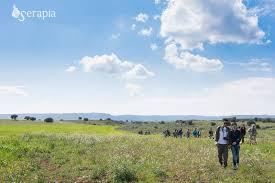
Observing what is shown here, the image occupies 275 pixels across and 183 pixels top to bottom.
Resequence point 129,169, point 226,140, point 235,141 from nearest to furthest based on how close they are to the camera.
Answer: point 129,169 → point 226,140 → point 235,141

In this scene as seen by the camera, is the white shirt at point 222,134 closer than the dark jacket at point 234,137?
Yes

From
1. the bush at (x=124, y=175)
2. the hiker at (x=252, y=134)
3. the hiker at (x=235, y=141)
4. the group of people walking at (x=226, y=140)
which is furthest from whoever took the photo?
the hiker at (x=252, y=134)

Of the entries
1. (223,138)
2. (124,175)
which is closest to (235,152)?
(223,138)

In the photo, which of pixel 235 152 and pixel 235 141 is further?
pixel 235 141

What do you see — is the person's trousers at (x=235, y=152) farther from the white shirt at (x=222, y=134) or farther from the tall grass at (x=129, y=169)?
the white shirt at (x=222, y=134)

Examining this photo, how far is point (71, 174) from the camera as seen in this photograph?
25.4m

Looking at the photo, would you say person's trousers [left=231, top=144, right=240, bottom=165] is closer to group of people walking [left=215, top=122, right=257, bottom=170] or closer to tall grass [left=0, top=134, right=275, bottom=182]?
group of people walking [left=215, top=122, right=257, bottom=170]

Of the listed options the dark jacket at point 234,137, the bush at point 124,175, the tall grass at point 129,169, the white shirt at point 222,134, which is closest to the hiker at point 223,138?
the white shirt at point 222,134

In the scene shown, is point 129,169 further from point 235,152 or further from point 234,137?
point 234,137

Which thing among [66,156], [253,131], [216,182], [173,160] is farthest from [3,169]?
[253,131]

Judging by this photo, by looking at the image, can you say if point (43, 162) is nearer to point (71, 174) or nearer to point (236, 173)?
point (71, 174)

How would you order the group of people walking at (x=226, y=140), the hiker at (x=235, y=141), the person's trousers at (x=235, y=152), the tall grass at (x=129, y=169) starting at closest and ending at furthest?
1. the tall grass at (x=129, y=169)
2. the person's trousers at (x=235, y=152)
3. the group of people walking at (x=226, y=140)
4. the hiker at (x=235, y=141)

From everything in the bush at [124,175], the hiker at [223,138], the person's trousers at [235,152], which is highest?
the hiker at [223,138]

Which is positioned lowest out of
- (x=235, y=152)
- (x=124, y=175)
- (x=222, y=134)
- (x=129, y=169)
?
(x=124, y=175)
